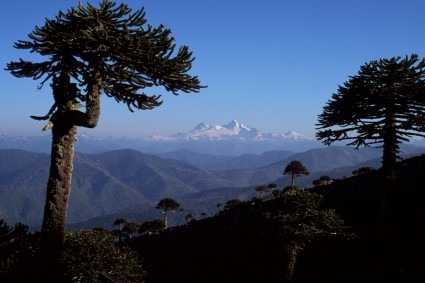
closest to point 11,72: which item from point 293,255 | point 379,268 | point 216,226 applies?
point 293,255

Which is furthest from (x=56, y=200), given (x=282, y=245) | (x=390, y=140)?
(x=282, y=245)

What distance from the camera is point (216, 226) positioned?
38719mm

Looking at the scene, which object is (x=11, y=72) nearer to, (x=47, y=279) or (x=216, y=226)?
(x=47, y=279)

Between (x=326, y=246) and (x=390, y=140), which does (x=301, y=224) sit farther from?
(x=326, y=246)

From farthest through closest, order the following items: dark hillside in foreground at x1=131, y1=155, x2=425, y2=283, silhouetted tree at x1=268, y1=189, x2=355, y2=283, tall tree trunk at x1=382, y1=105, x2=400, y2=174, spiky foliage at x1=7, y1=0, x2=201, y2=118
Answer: dark hillside in foreground at x1=131, y1=155, x2=425, y2=283
tall tree trunk at x1=382, y1=105, x2=400, y2=174
silhouetted tree at x1=268, y1=189, x2=355, y2=283
spiky foliage at x1=7, y1=0, x2=201, y2=118

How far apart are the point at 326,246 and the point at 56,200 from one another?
64.2 feet

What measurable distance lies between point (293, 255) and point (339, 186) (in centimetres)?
2138

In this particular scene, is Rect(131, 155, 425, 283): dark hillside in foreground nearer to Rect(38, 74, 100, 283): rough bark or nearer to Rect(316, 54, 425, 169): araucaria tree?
Rect(316, 54, 425, 169): araucaria tree

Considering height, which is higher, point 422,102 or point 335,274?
point 422,102

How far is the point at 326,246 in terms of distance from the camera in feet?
84.4

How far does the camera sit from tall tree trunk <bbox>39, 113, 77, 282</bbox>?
12.8 metres

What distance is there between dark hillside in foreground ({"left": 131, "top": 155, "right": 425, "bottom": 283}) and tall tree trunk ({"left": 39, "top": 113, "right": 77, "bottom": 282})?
14862mm

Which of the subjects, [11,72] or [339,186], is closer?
[11,72]

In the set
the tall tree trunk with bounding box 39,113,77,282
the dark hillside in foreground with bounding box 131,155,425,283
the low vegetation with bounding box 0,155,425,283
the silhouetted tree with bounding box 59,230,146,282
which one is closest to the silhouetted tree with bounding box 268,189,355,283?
the low vegetation with bounding box 0,155,425,283
